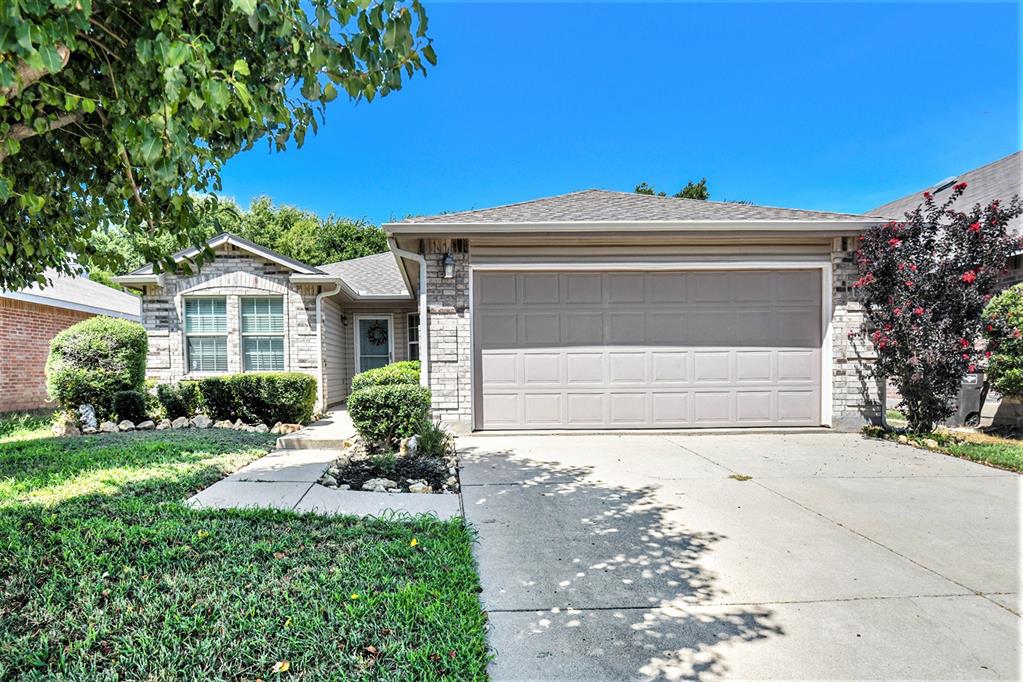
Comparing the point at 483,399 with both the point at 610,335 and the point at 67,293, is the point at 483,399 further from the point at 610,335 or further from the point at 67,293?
the point at 67,293

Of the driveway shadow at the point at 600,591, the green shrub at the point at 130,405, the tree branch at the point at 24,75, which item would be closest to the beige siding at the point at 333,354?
the green shrub at the point at 130,405

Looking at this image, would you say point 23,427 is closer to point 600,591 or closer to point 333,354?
point 333,354

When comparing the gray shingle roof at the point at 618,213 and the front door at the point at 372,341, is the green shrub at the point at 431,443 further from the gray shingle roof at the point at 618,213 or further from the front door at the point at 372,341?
the front door at the point at 372,341

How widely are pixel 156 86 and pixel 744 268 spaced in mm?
7134

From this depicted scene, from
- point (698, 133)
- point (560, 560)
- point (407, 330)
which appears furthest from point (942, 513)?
point (698, 133)

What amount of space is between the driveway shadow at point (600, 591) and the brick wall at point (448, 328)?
2.84 m

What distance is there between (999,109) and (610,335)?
8.21m

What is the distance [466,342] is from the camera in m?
7.06

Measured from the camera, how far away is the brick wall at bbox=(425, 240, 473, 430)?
7.05 m

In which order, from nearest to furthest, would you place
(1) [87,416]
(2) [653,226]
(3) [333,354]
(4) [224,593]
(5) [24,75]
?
(5) [24,75] → (4) [224,593] → (2) [653,226] → (1) [87,416] → (3) [333,354]

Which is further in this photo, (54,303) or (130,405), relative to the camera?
(54,303)

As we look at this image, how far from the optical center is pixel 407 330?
12.1m

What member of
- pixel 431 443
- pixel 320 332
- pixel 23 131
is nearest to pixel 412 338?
pixel 320 332

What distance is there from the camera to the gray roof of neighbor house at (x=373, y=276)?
12.0 m
